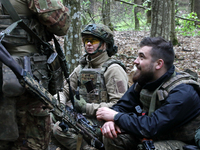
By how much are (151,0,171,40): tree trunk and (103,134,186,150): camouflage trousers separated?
4036mm

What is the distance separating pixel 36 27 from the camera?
8.89 ft

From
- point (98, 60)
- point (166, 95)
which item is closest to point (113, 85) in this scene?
point (98, 60)

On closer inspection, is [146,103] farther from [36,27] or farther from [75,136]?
[36,27]

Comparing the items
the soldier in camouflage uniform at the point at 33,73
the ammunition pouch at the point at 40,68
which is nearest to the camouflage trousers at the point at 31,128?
the soldier in camouflage uniform at the point at 33,73

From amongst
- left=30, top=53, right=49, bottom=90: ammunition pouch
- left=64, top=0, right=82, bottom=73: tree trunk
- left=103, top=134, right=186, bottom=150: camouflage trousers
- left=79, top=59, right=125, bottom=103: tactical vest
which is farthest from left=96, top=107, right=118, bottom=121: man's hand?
left=64, top=0, right=82, bottom=73: tree trunk

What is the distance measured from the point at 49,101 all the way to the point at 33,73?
558 mm

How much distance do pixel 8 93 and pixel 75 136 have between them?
1.44m

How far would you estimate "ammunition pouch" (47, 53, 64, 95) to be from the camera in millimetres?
2846

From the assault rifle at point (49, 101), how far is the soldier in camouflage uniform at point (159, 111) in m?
0.24

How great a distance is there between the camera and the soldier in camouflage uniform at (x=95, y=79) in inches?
130

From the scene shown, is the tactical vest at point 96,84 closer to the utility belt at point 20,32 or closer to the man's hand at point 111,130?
the man's hand at point 111,130

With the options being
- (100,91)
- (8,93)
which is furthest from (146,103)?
(8,93)

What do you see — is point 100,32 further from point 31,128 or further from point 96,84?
point 31,128

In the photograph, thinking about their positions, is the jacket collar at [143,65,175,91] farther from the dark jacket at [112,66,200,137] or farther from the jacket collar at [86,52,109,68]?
the jacket collar at [86,52,109,68]
